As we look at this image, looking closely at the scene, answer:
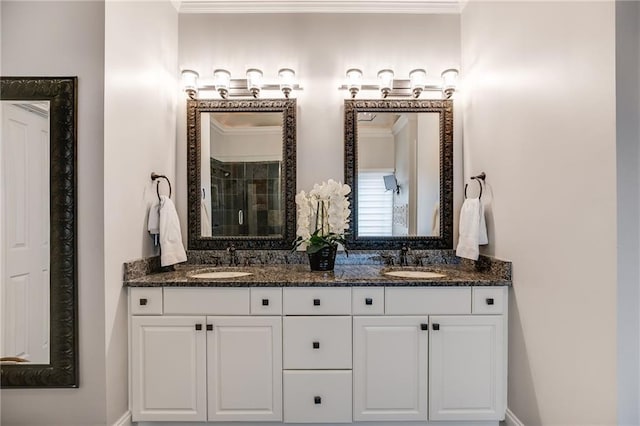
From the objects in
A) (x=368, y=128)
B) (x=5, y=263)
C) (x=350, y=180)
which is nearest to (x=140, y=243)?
(x=5, y=263)

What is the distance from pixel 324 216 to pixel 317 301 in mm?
584

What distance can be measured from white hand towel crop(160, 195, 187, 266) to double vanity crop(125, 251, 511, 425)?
0.26 metres

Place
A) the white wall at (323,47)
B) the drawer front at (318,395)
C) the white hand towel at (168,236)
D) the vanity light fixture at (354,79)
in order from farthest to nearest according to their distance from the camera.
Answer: the white wall at (323,47) → the vanity light fixture at (354,79) → the white hand towel at (168,236) → the drawer front at (318,395)

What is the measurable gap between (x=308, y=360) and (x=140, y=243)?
1.21m

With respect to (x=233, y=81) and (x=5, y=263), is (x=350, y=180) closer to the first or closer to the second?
(x=233, y=81)

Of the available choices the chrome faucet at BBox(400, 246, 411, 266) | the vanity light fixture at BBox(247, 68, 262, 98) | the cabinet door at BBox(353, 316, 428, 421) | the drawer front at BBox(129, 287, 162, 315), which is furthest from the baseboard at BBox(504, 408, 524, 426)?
the vanity light fixture at BBox(247, 68, 262, 98)

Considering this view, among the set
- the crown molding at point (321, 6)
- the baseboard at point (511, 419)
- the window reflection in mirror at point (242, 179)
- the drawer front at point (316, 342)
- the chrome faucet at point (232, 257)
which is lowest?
the baseboard at point (511, 419)

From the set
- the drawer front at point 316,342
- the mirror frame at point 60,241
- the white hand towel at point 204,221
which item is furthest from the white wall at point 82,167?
the drawer front at point 316,342

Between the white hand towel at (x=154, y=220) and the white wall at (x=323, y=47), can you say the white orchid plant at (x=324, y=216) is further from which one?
the white hand towel at (x=154, y=220)

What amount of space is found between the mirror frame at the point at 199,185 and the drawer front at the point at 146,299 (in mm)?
636

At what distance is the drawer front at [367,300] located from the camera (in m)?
1.91

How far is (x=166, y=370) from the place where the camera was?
190 cm

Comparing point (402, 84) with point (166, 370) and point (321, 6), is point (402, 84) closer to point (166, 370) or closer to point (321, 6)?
point (321, 6)

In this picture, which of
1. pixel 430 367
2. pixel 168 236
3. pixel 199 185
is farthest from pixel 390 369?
pixel 199 185
